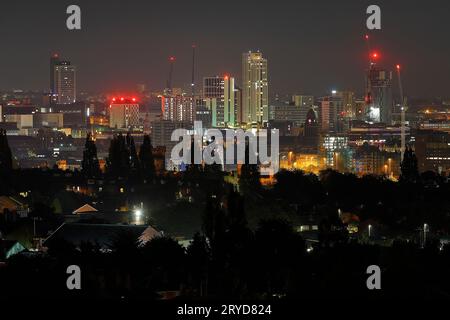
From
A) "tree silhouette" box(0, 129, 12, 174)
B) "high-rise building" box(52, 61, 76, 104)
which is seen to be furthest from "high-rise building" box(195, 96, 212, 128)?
"tree silhouette" box(0, 129, 12, 174)

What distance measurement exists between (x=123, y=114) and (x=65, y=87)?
414 inches

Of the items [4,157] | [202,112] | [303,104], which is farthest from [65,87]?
[4,157]

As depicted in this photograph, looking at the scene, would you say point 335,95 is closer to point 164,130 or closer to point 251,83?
point 251,83

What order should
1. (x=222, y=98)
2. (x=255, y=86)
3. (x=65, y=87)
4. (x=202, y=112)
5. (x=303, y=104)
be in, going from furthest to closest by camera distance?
(x=303, y=104)
(x=65, y=87)
(x=255, y=86)
(x=222, y=98)
(x=202, y=112)

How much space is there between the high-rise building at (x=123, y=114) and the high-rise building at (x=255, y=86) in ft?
26.0

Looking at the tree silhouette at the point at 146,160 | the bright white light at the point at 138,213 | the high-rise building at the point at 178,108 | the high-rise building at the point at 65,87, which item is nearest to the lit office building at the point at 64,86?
the high-rise building at the point at 65,87

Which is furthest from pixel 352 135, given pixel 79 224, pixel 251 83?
pixel 79 224

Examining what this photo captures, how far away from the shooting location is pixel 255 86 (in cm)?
8506

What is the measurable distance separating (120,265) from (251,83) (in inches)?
2781

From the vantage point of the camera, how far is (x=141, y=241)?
17547 millimetres

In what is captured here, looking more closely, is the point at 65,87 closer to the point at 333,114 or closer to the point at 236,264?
the point at 333,114

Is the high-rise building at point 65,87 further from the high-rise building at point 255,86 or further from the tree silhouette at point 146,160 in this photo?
the tree silhouette at point 146,160

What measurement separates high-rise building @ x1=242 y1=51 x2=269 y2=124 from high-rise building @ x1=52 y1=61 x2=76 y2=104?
13.2 metres
